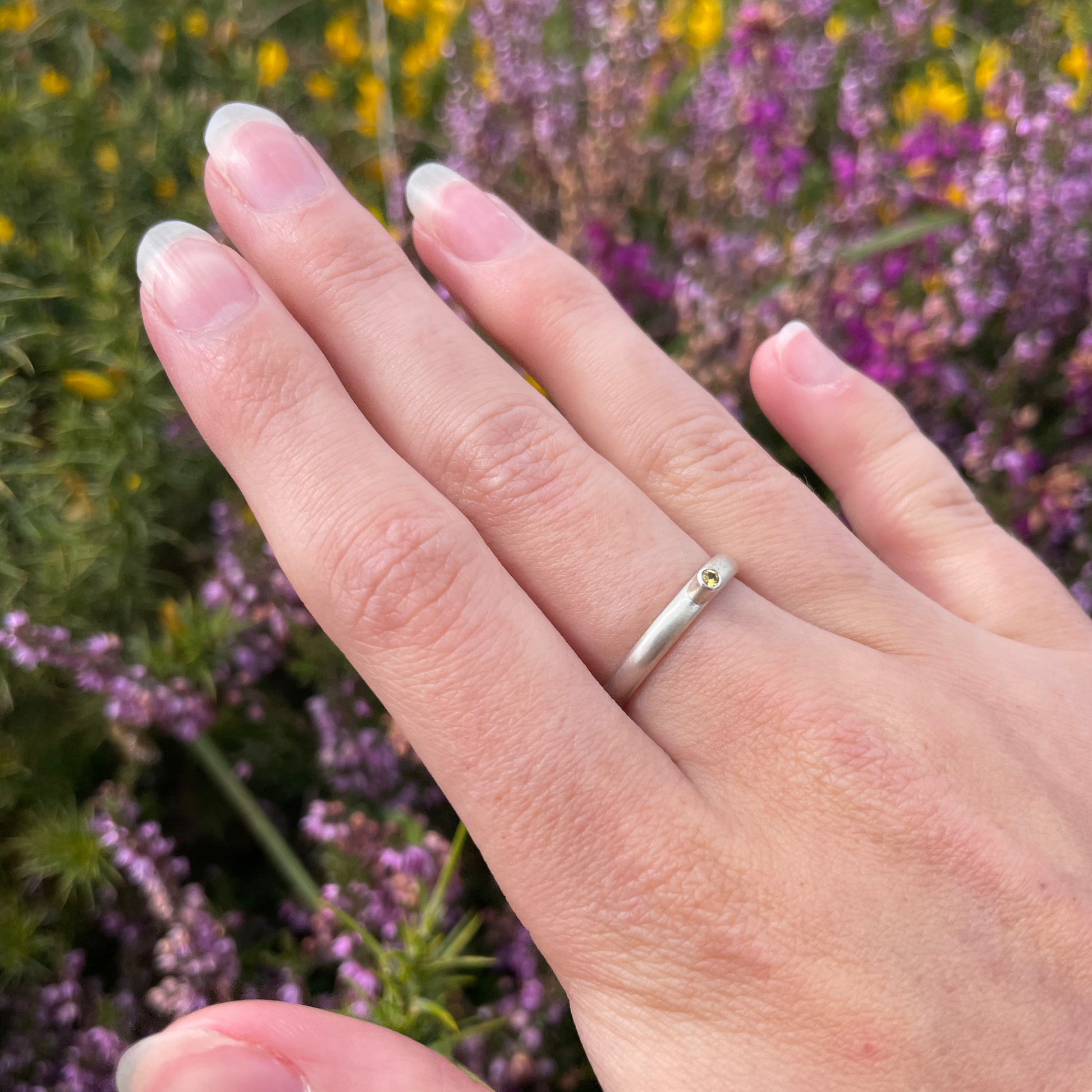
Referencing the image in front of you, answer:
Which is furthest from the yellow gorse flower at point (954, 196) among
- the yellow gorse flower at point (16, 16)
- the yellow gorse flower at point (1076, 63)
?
the yellow gorse flower at point (16, 16)

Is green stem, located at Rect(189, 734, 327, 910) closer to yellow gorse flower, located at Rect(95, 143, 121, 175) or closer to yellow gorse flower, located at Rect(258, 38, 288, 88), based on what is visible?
yellow gorse flower, located at Rect(95, 143, 121, 175)

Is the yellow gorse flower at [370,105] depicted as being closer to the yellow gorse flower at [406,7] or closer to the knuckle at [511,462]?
the yellow gorse flower at [406,7]

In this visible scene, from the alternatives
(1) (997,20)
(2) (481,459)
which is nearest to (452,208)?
(2) (481,459)

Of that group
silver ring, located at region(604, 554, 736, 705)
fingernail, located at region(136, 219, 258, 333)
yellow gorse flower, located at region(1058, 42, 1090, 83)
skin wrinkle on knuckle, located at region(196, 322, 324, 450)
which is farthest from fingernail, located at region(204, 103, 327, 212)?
yellow gorse flower, located at region(1058, 42, 1090, 83)

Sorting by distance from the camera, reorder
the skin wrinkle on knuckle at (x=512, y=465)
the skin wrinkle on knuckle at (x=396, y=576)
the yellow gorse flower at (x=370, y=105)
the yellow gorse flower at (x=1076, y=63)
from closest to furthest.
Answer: the skin wrinkle on knuckle at (x=396, y=576), the skin wrinkle on knuckle at (x=512, y=465), the yellow gorse flower at (x=1076, y=63), the yellow gorse flower at (x=370, y=105)

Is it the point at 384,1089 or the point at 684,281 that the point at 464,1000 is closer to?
the point at 384,1089

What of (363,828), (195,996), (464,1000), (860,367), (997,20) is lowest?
(464,1000)

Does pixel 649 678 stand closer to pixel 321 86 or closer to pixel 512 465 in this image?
pixel 512 465
